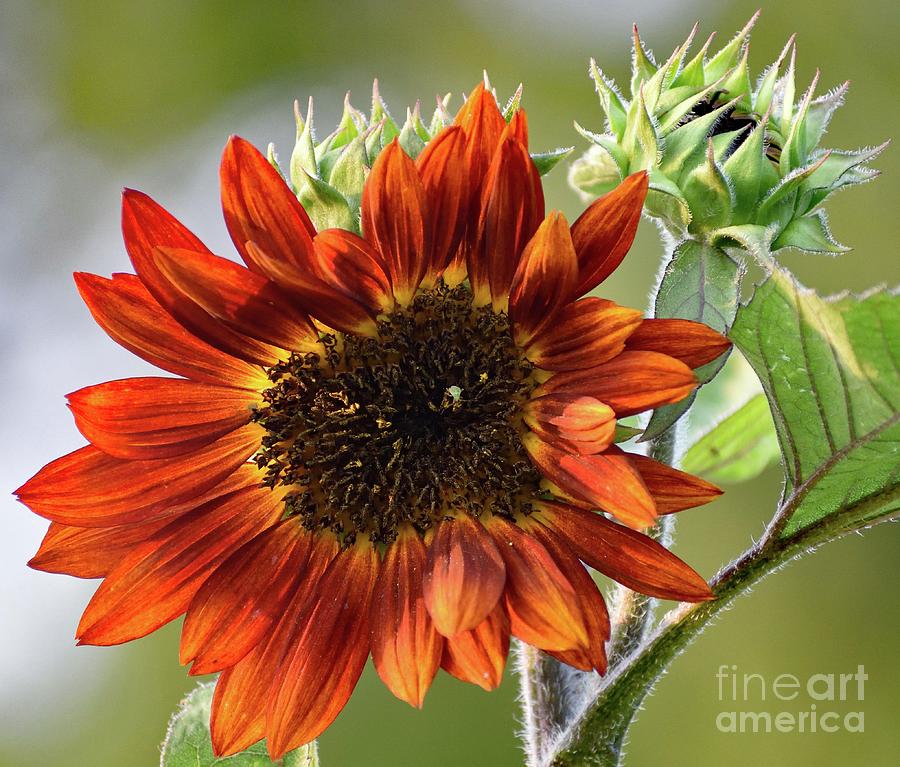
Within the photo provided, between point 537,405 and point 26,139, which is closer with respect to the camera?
point 537,405

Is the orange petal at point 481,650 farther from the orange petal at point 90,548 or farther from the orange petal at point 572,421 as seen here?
the orange petal at point 90,548

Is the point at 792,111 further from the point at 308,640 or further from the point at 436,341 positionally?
the point at 308,640

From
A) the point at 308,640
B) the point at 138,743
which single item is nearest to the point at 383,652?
the point at 308,640

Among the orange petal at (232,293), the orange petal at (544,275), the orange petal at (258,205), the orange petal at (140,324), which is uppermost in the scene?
the orange petal at (258,205)

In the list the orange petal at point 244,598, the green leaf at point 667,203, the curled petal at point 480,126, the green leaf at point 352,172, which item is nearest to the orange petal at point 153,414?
the orange petal at point 244,598

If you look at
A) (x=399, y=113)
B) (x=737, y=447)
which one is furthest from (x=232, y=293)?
(x=399, y=113)
